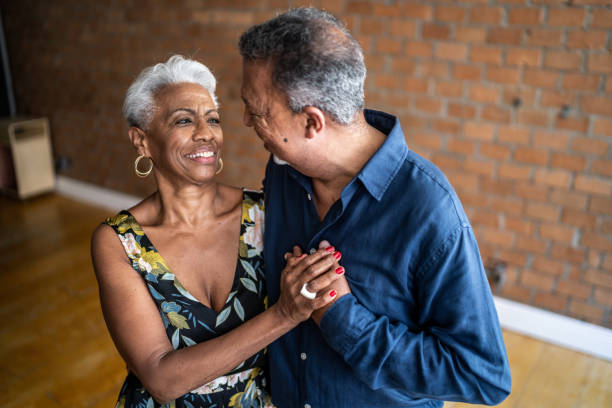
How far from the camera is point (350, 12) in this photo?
3.17m

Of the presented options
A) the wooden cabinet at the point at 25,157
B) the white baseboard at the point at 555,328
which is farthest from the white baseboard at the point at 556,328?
the wooden cabinet at the point at 25,157

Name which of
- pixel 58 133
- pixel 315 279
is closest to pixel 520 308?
pixel 315 279

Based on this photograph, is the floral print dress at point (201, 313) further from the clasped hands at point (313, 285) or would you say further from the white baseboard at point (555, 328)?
the white baseboard at point (555, 328)

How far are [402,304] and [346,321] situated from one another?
15cm

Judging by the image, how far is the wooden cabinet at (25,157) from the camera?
4.93 metres

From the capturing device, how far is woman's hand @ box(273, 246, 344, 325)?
45.8 inches

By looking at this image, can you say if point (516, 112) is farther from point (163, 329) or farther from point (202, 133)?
point (163, 329)

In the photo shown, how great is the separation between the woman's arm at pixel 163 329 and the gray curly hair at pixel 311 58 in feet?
1.16

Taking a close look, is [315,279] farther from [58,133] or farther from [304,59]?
[58,133]

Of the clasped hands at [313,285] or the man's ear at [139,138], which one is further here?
the man's ear at [139,138]

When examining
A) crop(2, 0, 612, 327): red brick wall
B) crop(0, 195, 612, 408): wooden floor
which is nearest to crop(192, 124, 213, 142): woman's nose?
crop(0, 195, 612, 408): wooden floor

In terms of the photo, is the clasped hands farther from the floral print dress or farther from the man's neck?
the floral print dress

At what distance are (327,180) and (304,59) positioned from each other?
33 centimetres

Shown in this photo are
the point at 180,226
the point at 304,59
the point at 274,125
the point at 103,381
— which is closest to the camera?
the point at 304,59
